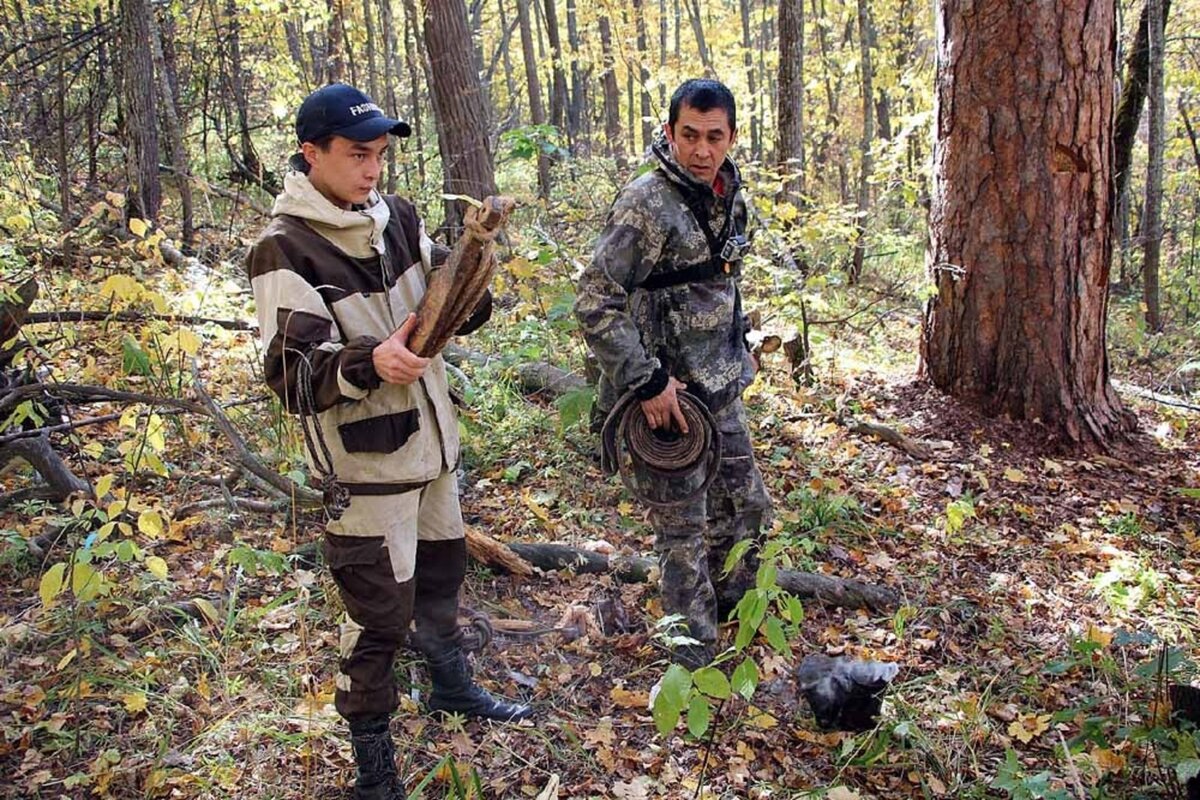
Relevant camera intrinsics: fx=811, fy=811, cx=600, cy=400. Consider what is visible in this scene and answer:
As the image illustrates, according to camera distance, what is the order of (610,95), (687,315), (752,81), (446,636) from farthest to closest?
1. (752,81)
2. (610,95)
3. (687,315)
4. (446,636)

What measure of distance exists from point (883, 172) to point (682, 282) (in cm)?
439

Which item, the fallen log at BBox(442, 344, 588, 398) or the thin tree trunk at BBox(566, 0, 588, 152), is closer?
the fallen log at BBox(442, 344, 588, 398)

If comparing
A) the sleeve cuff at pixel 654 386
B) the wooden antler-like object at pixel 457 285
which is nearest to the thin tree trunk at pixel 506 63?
the sleeve cuff at pixel 654 386

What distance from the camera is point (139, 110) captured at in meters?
8.00

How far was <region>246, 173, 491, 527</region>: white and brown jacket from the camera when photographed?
2.47 meters

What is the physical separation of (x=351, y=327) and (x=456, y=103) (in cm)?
668

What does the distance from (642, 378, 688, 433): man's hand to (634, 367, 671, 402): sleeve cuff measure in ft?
0.06

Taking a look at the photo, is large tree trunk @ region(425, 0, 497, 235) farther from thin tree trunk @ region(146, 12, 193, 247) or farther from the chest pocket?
the chest pocket

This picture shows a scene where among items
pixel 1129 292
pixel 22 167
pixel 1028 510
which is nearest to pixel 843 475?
pixel 1028 510

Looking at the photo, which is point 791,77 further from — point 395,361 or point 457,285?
point 395,361

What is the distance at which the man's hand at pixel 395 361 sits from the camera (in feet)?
7.71

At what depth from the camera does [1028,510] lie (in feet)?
15.8

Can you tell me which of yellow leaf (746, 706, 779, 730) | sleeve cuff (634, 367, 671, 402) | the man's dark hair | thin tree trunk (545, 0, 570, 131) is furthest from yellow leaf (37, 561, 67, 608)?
thin tree trunk (545, 0, 570, 131)

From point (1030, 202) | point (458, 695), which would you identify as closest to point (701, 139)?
point (458, 695)
